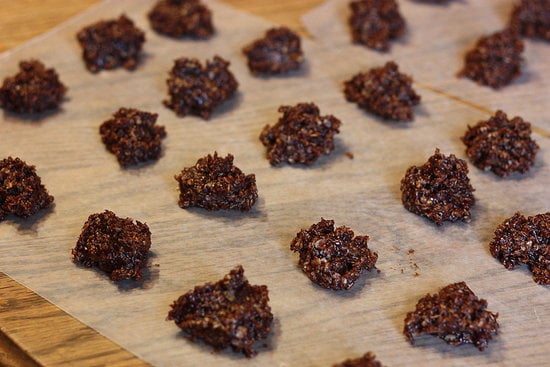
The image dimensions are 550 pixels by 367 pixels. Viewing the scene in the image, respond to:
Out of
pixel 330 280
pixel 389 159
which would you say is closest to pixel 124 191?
pixel 330 280

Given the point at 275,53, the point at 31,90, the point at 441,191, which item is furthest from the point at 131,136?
the point at 441,191

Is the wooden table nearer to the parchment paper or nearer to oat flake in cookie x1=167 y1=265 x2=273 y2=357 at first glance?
oat flake in cookie x1=167 y1=265 x2=273 y2=357

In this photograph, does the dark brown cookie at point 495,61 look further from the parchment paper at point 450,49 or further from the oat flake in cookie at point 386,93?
the oat flake in cookie at point 386,93

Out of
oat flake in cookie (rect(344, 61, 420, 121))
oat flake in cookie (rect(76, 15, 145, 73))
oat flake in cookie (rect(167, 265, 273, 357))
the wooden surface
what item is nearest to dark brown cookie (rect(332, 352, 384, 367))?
the wooden surface

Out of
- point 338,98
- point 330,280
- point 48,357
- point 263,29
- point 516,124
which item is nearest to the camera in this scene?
point 48,357

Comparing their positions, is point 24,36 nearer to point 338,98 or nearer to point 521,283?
point 338,98
